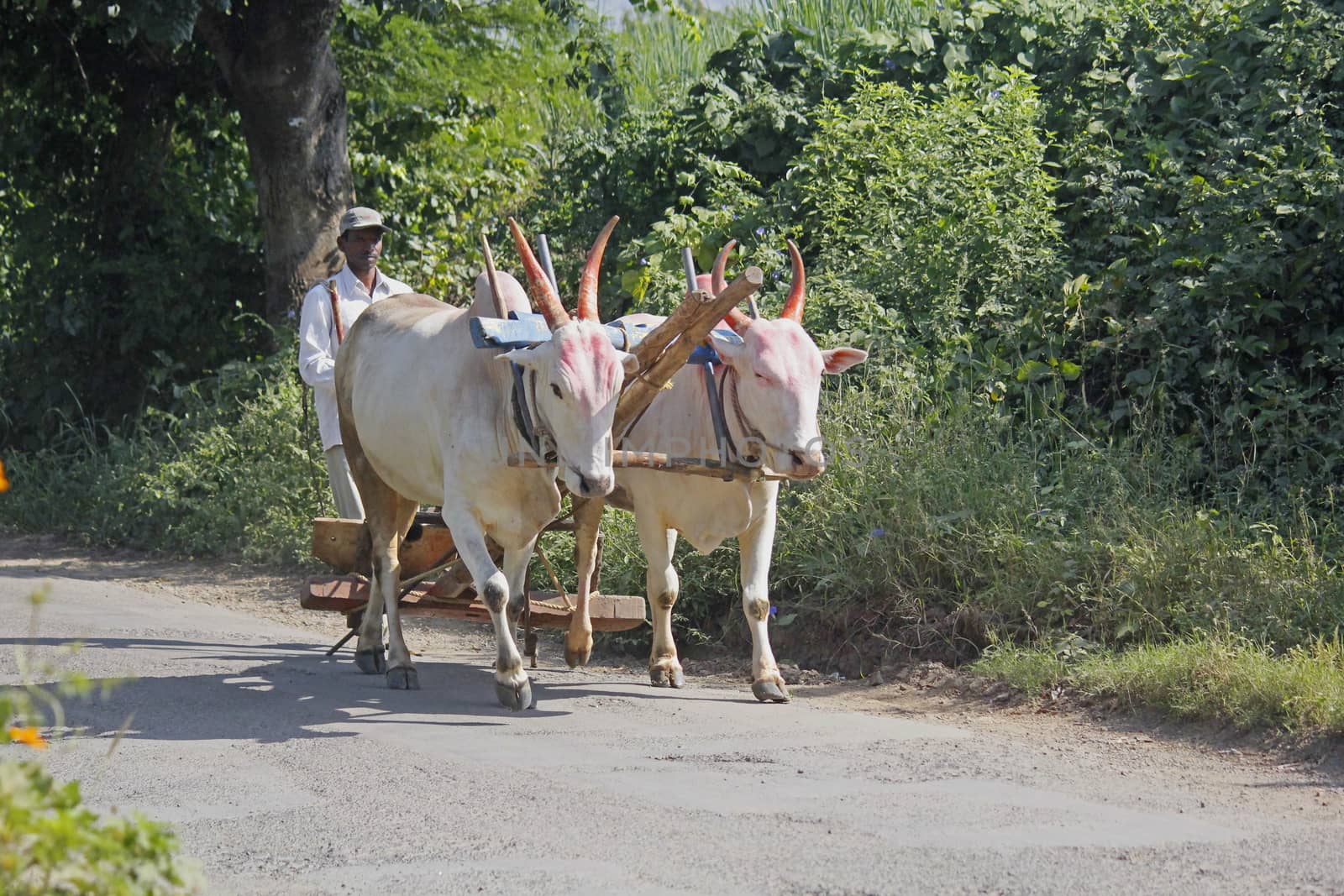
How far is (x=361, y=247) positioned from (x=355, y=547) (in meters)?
1.60

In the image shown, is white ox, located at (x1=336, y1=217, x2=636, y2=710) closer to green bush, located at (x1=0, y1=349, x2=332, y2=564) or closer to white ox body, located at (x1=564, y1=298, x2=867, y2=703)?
white ox body, located at (x1=564, y1=298, x2=867, y2=703)

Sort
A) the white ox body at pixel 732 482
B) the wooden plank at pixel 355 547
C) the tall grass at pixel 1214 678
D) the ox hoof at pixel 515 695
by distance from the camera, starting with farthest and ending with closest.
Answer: the wooden plank at pixel 355 547
the ox hoof at pixel 515 695
the white ox body at pixel 732 482
the tall grass at pixel 1214 678

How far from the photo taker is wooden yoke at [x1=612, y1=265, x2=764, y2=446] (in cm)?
574

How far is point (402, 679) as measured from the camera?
7.00 metres

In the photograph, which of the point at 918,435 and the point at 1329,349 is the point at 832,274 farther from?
the point at 1329,349

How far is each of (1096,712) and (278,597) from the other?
5.68m

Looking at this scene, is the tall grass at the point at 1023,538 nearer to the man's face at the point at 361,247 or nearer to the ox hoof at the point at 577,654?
the ox hoof at the point at 577,654

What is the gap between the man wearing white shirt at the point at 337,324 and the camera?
803 centimetres

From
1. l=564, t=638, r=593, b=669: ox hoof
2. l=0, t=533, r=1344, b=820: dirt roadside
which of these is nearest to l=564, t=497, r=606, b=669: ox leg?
l=564, t=638, r=593, b=669: ox hoof

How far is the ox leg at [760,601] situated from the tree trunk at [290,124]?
6480mm

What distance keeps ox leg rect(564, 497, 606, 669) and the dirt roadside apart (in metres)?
0.71

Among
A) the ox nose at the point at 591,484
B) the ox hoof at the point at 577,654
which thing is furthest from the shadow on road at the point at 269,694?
the ox nose at the point at 591,484

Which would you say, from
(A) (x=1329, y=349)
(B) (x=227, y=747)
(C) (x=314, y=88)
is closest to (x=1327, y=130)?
(A) (x=1329, y=349)

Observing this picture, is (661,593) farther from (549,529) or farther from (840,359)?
(549,529)
